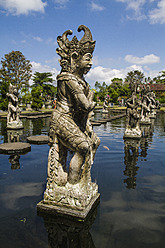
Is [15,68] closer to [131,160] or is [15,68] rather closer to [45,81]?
[45,81]


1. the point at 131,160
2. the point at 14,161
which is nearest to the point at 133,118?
the point at 131,160

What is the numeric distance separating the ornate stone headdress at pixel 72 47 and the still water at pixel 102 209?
242 cm

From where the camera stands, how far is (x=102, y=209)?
3328 mm

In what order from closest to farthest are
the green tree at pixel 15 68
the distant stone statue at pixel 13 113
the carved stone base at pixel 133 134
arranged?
the carved stone base at pixel 133 134, the distant stone statue at pixel 13 113, the green tree at pixel 15 68

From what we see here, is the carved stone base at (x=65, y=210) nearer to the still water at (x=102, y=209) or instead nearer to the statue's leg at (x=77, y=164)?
the still water at (x=102, y=209)

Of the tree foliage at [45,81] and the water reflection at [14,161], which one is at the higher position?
the tree foliage at [45,81]

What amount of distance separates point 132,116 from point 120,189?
5.75m

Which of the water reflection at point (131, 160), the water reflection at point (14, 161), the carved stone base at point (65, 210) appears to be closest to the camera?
the carved stone base at point (65, 210)

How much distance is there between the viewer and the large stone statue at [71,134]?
10.1 feet

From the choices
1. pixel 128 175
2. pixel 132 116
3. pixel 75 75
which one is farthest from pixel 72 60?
pixel 132 116

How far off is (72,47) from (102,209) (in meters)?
2.71

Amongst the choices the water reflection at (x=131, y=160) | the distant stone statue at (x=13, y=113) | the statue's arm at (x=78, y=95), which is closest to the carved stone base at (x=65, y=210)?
the water reflection at (x=131, y=160)

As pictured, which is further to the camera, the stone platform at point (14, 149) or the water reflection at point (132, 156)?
the stone platform at point (14, 149)

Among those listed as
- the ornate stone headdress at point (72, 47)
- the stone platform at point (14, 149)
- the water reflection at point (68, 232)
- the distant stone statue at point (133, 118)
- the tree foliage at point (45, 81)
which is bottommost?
the water reflection at point (68, 232)
